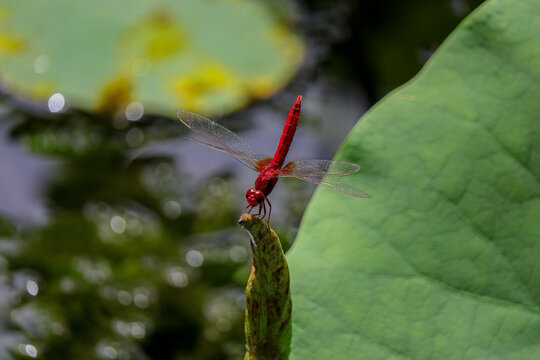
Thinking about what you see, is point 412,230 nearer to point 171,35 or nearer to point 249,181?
point 249,181

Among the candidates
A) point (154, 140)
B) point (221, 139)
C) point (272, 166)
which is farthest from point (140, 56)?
point (272, 166)

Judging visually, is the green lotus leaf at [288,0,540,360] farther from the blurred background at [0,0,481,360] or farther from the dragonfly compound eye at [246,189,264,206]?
the blurred background at [0,0,481,360]

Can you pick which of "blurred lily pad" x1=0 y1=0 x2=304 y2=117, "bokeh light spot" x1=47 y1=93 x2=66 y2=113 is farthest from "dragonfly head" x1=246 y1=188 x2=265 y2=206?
"bokeh light spot" x1=47 y1=93 x2=66 y2=113

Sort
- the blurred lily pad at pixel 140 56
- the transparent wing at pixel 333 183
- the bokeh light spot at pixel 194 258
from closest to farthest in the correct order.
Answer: the transparent wing at pixel 333 183 → the bokeh light spot at pixel 194 258 → the blurred lily pad at pixel 140 56

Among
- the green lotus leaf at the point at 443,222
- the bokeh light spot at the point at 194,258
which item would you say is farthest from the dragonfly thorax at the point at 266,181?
the bokeh light spot at the point at 194,258

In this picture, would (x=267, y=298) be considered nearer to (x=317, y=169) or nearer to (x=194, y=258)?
(x=317, y=169)

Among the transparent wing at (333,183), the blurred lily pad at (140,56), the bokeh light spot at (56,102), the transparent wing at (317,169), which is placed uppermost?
the transparent wing at (317,169)

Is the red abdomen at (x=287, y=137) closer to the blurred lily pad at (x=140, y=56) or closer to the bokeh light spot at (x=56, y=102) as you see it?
the blurred lily pad at (x=140, y=56)

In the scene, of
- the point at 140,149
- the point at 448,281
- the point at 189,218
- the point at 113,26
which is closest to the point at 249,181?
the point at 189,218

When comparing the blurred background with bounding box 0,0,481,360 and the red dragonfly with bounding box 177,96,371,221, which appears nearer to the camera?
the red dragonfly with bounding box 177,96,371,221
